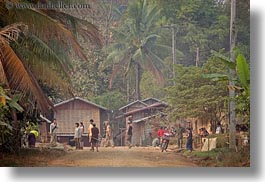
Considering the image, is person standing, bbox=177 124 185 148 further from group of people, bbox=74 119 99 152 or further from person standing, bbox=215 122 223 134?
group of people, bbox=74 119 99 152

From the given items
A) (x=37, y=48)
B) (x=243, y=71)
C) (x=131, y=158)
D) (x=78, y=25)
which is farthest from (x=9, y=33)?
(x=243, y=71)

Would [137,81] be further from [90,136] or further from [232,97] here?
[232,97]

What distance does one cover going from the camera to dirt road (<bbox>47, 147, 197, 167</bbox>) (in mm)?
5633

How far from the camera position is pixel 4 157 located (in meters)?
5.68

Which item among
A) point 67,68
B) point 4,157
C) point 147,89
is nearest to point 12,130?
point 4,157

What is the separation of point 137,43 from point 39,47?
91 centimetres

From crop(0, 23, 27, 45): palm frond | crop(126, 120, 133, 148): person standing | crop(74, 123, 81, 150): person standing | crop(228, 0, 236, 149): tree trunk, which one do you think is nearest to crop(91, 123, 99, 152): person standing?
crop(74, 123, 81, 150): person standing

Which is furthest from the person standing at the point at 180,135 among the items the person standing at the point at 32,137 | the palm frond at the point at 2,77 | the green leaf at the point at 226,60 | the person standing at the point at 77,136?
the palm frond at the point at 2,77

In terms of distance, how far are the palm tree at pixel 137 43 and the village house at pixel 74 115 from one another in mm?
304

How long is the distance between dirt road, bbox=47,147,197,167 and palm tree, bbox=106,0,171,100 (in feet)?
1.67

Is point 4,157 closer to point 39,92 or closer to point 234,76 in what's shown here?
point 39,92

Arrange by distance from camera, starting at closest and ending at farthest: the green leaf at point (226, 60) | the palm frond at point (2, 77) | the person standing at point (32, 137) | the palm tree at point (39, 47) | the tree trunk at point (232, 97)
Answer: the palm frond at point (2, 77)
the palm tree at point (39, 47)
the green leaf at point (226, 60)
the tree trunk at point (232, 97)
the person standing at point (32, 137)

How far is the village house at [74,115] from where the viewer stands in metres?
5.68

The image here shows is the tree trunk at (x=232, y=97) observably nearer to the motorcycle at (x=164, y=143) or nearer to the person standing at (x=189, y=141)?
the person standing at (x=189, y=141)
